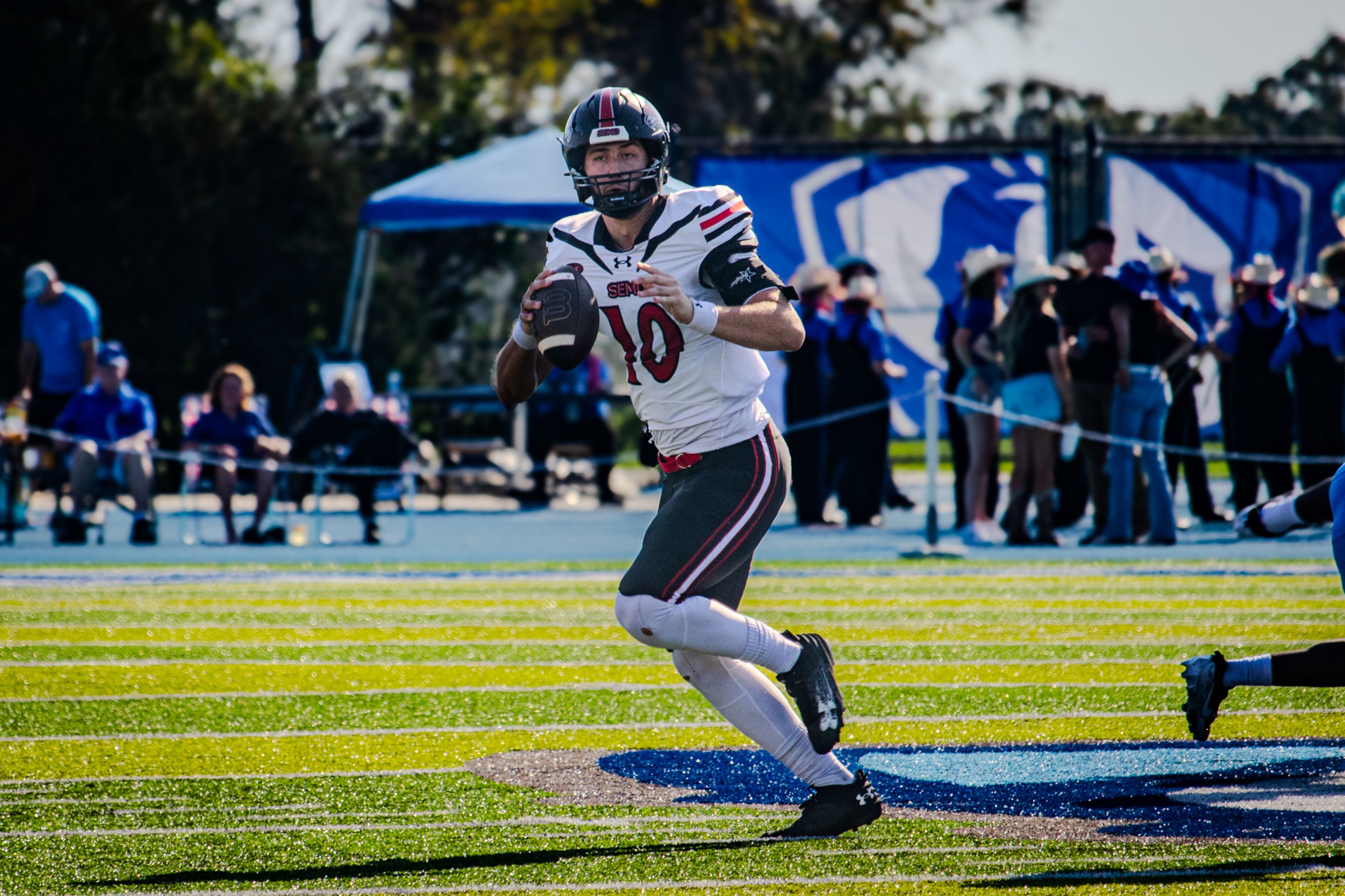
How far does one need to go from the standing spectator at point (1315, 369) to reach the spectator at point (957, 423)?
7.63 feet

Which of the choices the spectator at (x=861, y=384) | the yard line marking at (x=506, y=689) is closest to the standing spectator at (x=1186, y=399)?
→ the spectator at (x=861, y=384)

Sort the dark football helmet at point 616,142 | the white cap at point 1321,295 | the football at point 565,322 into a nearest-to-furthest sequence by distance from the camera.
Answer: the football at point 565,322 → the dark football helmet at point 616,142 → the white cap at point 1321,295

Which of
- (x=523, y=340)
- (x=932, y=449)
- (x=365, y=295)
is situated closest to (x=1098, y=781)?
(x=523, y=340)

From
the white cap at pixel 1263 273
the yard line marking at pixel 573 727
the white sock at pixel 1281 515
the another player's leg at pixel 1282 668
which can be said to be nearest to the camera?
the another player's leg at pixel 1282 668

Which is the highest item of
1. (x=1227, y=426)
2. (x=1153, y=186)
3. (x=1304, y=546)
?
(x=1153, y=186)

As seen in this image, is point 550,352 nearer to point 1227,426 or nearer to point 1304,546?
point 1304,546

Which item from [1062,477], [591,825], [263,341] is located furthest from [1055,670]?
[263,341]

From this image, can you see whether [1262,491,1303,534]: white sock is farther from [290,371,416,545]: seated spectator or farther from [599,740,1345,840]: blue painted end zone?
[290,371,416,545]: seated spectator

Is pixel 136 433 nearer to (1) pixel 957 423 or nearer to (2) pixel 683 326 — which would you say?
(1) pixel 957 423

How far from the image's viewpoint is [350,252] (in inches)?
956

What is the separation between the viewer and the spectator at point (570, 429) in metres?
16.4

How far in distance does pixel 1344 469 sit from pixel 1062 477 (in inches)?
364

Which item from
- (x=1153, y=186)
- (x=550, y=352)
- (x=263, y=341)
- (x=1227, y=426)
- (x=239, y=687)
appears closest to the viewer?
(x=550, y=352)

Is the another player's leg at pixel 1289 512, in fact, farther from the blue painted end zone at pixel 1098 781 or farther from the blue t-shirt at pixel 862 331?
the blue t-shirt at pixel 862 331
